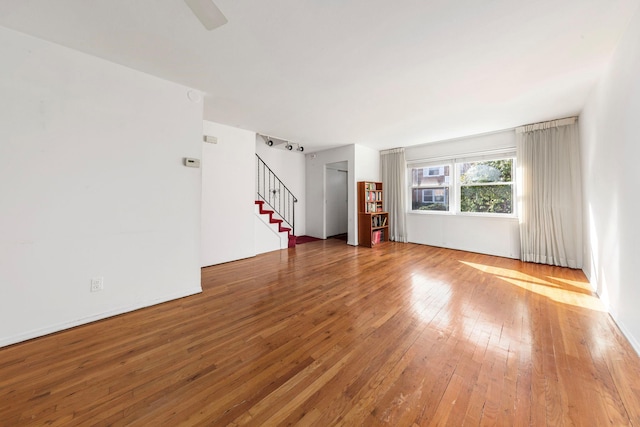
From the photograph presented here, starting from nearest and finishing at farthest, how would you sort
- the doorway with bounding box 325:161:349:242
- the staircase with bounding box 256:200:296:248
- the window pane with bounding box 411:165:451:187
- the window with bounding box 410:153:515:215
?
1. the window with bounding box 410:153:515:215
2. the staircase with bounding box 256:200:296:248
3. the window pane with bounding box 411:165:451:187
4. the doorway with bounding box 325:161:349:242

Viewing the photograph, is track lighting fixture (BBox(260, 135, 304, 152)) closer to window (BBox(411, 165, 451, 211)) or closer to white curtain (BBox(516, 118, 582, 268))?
window (BBox(411, 165, 451, 211))

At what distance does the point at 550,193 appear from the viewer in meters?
4.22

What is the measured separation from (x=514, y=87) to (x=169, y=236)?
185 inches

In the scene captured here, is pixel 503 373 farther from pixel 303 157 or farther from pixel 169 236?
pixel 303 157

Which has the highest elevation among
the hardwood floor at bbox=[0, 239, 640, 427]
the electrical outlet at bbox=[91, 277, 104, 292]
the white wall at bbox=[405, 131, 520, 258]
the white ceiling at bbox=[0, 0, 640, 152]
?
the white ceiling at bbox=[0, 0, 640, 152]

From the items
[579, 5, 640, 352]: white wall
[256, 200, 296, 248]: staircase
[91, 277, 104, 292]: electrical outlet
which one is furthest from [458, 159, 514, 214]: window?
[91, 277, 104, 292]: electrical outlet

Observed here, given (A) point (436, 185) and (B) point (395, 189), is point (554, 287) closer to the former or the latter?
(A) point (436, 185)

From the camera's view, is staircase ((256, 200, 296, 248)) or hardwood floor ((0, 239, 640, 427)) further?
staircase ((256, 200, 296, 248))

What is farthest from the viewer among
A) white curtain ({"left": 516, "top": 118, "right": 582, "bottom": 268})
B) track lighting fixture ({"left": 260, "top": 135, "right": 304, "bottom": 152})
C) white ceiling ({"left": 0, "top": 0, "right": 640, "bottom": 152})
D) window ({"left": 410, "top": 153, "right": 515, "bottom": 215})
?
track lighting fixture ({"left": 260, "top": 135, "right": 304, "bottom": 152})

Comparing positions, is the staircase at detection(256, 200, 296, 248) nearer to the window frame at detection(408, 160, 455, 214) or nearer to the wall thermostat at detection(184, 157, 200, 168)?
the wall thermostat at detection(184, 157, 200, 168)

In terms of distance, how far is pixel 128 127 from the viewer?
2584mm

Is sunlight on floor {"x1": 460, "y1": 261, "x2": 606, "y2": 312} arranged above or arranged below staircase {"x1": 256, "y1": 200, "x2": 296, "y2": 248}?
below

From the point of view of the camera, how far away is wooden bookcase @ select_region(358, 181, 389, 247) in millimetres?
5992

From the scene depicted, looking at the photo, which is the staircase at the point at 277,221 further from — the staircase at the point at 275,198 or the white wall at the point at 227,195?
the white wall at the point at 227,195
